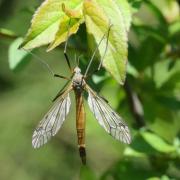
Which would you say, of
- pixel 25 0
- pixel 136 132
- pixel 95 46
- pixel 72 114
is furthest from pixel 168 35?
pixel 25 0

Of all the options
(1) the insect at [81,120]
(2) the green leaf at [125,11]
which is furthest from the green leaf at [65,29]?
(1) the insect at [81,120]

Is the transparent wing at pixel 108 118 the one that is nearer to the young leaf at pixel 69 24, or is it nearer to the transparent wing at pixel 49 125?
the transparent wing at pixel 49 125

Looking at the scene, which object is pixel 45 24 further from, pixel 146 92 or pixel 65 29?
pixel 146 92

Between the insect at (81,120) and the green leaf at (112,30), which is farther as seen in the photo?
the insect at (81,120)

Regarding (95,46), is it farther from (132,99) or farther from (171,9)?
(171,9)

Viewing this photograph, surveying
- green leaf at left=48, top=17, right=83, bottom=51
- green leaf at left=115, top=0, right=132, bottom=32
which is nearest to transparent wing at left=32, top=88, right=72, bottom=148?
green leaf at left=48, top=17, right=83, bottom=51

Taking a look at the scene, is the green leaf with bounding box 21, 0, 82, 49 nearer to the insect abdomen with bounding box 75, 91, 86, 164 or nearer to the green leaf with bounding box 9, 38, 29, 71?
the insect abdomen with bounding box 75, 91, 86, 164

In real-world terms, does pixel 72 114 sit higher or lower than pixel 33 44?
lower
